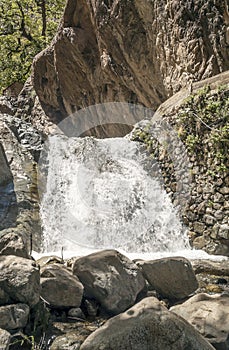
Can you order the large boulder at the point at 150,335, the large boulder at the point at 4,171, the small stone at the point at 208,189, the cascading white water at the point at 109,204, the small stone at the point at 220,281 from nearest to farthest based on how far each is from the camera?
the large boulder at the point at 150,335, the small stone at the point at 220,281, the small stone at the point at 208,189, the cascading white water at the point at 109,204, the large boulder at the point at 4,171

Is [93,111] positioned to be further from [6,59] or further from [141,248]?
[141,248]

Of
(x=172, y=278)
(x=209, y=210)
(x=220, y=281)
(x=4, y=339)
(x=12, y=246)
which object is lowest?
(x=220, y=281)

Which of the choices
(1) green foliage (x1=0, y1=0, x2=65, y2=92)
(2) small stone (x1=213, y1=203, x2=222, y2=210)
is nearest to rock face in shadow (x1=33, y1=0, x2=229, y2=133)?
(1) green foliage (x1=0, y1=0, x2=65, y2=92)

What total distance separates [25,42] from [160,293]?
20.4 m

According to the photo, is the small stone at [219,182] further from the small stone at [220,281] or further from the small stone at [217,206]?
the small stone at [220,281]

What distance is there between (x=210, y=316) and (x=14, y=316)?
187 cm

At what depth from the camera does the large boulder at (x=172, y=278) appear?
17.3 feet

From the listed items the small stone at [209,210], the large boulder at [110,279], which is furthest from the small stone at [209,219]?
the large boulder at [110,279]

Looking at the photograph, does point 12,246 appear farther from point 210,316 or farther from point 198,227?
point 198,227

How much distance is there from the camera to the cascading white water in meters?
9.68

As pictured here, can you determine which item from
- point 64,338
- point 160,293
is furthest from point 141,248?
point 64,338

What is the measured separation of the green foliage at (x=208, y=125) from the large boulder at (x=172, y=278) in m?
3.81

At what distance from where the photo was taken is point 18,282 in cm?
410

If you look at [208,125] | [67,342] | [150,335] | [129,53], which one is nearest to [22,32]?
[129,53]
